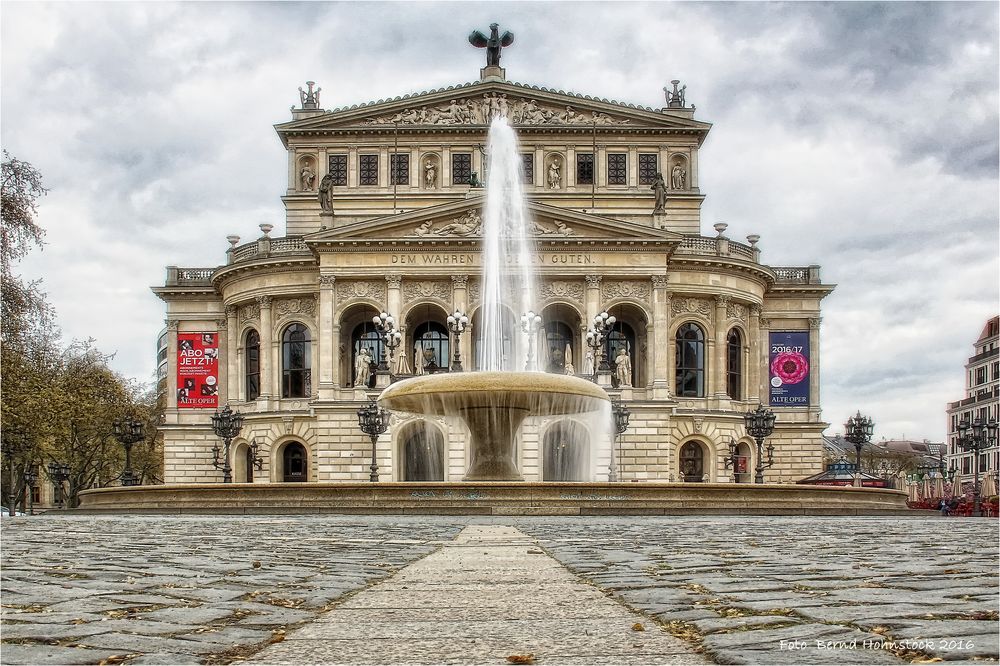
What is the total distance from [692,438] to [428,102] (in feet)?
64.8

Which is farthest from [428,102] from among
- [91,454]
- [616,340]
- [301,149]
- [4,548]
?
[4,548]

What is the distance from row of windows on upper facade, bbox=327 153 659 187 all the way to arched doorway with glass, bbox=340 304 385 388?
301 inches

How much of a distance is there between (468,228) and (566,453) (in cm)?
991

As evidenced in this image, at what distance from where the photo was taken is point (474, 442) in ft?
86.4

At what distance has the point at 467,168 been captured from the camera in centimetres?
5503

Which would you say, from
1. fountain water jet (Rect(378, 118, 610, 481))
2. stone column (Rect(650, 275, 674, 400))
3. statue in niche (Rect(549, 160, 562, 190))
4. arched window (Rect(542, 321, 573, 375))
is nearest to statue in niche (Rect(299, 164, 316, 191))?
statue in niche (Rect(549, 160, 562, 190))

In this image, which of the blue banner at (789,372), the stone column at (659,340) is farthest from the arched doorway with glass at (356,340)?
the blue banner at (789,372)

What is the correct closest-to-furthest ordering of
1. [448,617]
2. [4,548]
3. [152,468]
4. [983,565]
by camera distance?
[448,617] < [983,565] < [4,548] < [152,468]

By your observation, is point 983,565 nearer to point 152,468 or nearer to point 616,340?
point 616,340

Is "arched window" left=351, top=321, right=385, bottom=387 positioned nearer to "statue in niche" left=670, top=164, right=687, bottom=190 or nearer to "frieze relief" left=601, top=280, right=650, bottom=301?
"frieze relief" left=601, top=280, right=650, bottom=301

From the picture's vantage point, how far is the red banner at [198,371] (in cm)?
5359

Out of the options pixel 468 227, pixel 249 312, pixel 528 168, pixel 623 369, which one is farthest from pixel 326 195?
pixel 623 369

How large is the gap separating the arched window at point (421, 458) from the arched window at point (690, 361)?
10818mm

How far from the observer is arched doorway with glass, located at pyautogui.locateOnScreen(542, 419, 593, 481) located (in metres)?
47.1
